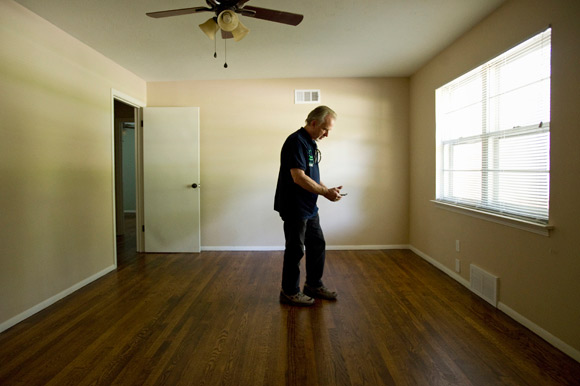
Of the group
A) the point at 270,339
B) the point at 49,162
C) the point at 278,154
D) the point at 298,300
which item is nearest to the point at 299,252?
the point at 298,300

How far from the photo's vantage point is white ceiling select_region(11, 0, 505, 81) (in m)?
2.36

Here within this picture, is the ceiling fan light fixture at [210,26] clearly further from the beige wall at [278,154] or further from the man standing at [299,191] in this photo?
the beige wall at [278,154]

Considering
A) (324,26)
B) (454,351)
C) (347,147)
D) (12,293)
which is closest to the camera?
(454,351)

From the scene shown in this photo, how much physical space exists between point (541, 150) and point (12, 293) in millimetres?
3871

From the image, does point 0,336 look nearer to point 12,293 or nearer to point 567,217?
point 12,293

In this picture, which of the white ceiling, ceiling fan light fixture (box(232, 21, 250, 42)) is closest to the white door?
the white ceiling

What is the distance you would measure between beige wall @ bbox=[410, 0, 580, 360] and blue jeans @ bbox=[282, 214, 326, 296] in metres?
1.41

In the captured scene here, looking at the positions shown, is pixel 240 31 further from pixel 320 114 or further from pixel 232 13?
pixel 320 114

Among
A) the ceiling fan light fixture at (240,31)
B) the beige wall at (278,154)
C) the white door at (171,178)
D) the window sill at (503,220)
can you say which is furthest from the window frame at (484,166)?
the white door at (171,178)

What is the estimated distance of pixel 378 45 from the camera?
3113mm

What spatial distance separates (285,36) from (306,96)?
133 centimetres

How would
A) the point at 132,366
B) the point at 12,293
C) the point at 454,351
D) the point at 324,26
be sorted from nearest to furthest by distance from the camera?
the point at 132,366
the point at 454,351
the point at 12,293
the point at 324,26

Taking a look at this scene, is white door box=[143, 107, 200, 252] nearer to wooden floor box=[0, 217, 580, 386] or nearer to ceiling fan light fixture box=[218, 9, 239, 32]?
wooden floor box=[0, 217, 580, 386]

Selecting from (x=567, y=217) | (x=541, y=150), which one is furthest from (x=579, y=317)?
(x=541, y=150)
